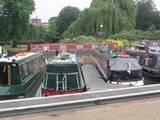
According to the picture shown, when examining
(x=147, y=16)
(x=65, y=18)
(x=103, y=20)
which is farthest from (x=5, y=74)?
(x=65, y=18)

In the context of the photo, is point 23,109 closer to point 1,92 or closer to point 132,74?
point 1,92

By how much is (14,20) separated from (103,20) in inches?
575

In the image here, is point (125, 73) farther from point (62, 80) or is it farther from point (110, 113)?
point (110, 113)

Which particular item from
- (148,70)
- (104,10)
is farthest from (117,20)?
(148,70)

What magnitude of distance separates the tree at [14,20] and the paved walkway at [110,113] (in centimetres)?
6247

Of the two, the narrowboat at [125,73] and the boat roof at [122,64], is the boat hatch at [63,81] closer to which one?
the narrowboat at [125,73]

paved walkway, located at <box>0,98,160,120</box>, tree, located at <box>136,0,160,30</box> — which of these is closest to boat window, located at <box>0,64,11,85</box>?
paved walkway, located at <box>0,98,160,120</box>

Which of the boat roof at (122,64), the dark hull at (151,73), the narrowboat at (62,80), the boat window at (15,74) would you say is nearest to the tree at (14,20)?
the dark hull at (151,73)

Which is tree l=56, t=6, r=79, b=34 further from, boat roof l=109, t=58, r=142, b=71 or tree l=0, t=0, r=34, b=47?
boat roof l=109, t=58, r=142, b=71

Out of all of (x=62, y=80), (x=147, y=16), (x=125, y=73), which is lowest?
(x=125, y=73)

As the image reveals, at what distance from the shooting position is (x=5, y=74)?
53.1 ft

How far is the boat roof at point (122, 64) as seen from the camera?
24.4 metres

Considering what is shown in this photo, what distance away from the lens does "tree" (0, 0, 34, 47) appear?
7294 cm

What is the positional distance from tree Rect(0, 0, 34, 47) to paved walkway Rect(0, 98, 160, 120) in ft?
205
